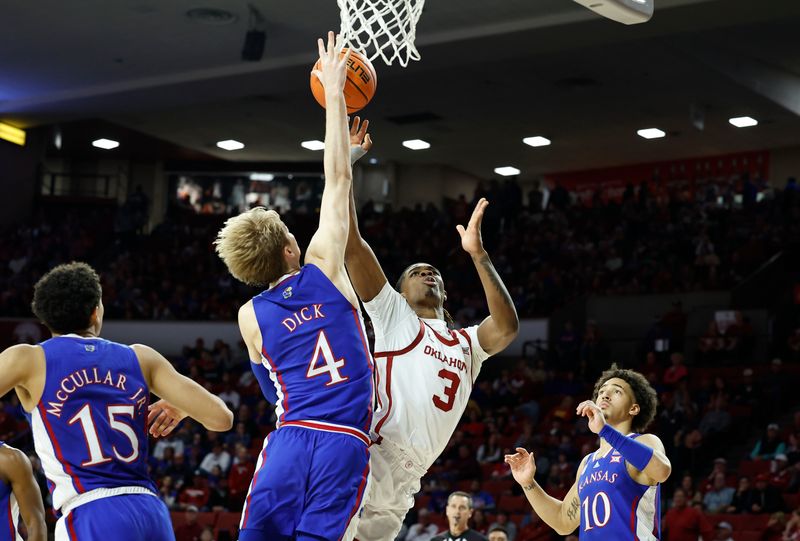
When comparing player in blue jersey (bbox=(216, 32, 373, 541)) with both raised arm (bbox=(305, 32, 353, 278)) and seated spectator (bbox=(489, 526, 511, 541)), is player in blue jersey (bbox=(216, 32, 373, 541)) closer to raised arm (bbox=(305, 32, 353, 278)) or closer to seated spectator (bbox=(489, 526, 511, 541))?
raised arm (bbox=(305, 32, 353, 278))

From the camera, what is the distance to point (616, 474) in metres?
5.28

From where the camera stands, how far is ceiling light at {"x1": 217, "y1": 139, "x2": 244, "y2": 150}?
25869 millimetres

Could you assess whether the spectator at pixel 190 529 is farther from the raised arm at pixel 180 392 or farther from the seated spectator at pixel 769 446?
the raised arm at pixel 180 392

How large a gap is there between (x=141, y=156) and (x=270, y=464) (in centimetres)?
2624

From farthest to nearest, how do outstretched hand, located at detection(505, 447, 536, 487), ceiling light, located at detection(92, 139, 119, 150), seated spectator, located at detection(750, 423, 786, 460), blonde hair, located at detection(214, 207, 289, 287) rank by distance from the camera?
1. ceiling light, located at detection(92, 139, 119, 150)
2. seated spectator, located at detection(750, 423, 786, 460)
3. outstretched hand, located at detection(505, 447, 536, 487)
4. blonde hair, located at detection(214, 207, 289, 287)

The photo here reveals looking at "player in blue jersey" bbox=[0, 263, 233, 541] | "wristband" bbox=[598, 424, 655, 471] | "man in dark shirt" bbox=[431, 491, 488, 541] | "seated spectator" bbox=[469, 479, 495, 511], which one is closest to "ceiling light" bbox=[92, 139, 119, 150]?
"seated spectator" bbox=[469, 479, 495, 511]

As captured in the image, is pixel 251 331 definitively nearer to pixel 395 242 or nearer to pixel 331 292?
pixel 331 292

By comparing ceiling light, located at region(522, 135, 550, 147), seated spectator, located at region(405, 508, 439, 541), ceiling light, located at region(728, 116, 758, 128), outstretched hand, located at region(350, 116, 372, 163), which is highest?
ceiling light, located at region(728, 116, 758, 128)

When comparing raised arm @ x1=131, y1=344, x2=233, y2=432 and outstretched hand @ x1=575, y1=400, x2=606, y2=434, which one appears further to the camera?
outstretched hand @ x1=575, y1=400, x2=606, y2=434

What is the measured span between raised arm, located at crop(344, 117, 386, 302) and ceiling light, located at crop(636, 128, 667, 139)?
19.4 metres

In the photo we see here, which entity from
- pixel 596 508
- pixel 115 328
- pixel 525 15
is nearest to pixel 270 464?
pixel 596 508

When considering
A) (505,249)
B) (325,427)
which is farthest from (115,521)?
(505,249)

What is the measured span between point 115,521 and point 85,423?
35cm

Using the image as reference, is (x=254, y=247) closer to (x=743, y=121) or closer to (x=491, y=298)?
(x=491, y=298)
